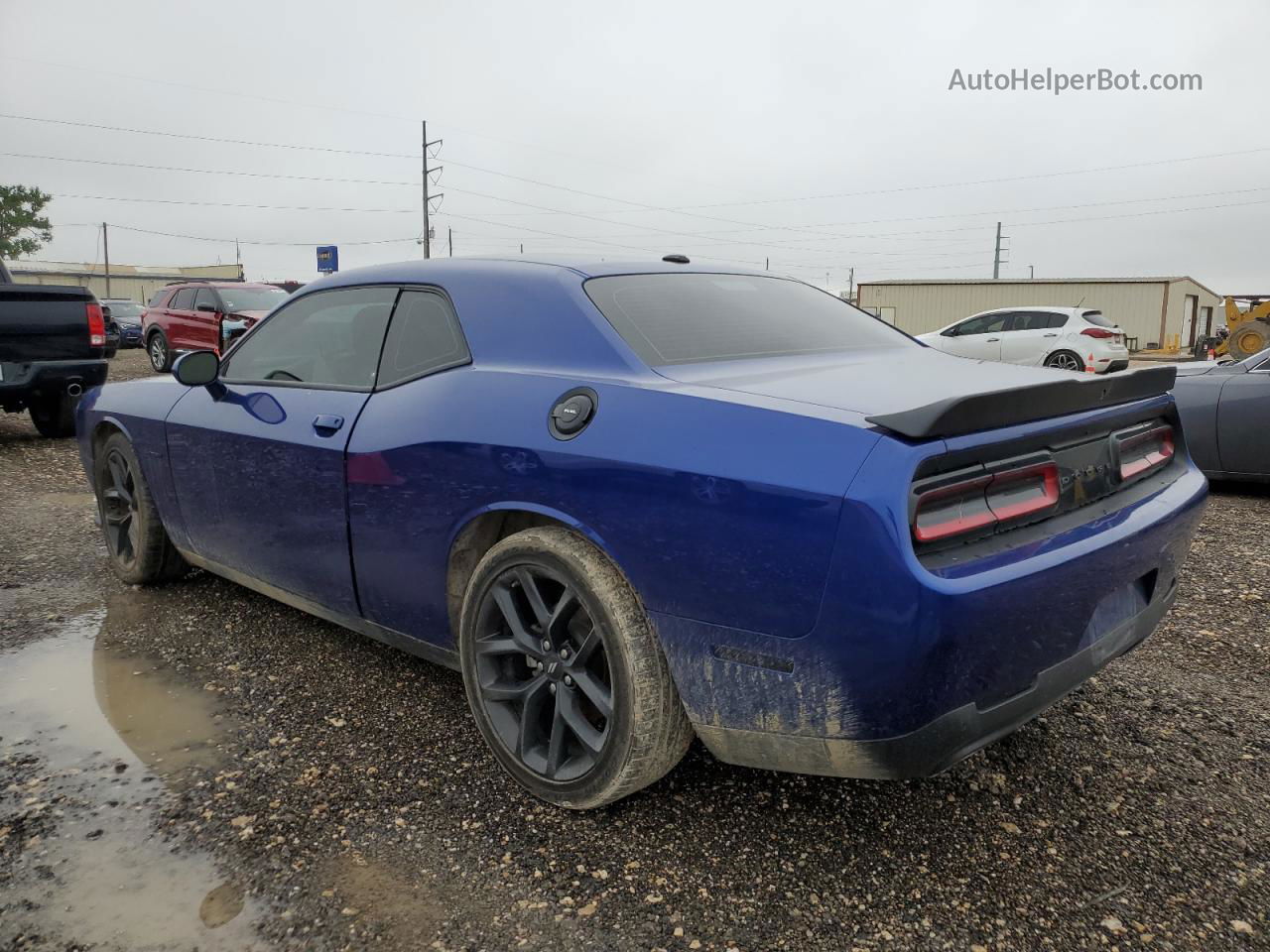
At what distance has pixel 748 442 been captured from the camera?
1.96 meters

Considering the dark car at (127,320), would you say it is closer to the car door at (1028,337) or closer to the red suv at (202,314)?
the red suv at (202,314)

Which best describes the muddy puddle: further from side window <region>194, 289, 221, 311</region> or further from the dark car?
the dark car

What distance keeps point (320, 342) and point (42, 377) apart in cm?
638

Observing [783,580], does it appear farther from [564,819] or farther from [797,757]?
[564,819]

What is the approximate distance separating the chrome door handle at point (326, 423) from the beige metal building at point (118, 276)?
65635mm

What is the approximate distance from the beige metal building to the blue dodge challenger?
65885 mm

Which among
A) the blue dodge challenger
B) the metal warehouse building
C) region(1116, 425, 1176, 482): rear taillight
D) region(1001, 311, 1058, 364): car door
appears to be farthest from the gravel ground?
the metal warehouse building

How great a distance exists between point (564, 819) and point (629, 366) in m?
1.17

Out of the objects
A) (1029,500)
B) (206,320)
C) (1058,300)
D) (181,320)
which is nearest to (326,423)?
(1029,500)

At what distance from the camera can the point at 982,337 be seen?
59.0 ft

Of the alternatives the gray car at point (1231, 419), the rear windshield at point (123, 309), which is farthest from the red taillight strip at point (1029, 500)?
the rear windshield at point (123, 309)

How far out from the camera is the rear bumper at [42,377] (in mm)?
8094

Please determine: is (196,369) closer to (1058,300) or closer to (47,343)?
(47,343)

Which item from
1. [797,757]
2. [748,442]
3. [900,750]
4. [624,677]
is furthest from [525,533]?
[900,750]
